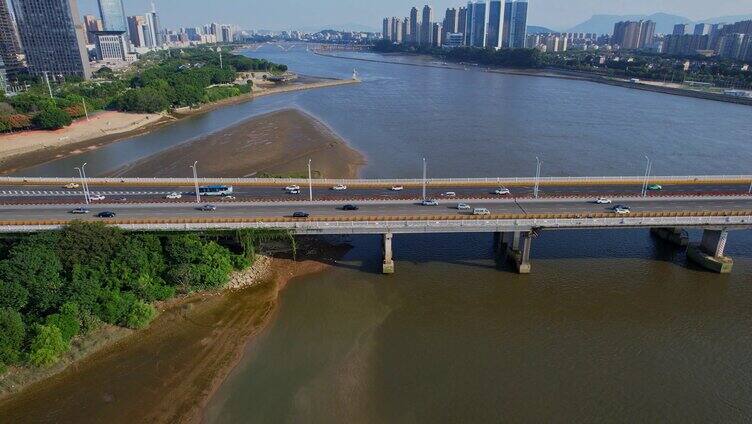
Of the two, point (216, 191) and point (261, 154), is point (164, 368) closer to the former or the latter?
point (216, 191)

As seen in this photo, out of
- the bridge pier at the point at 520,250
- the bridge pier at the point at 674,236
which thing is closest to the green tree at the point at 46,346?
the bridge pier at the point at 520,250

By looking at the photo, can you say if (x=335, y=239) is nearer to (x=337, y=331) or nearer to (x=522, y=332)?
(x=337, y=331)

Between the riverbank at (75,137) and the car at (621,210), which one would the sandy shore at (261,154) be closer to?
the riverbank at (75,137)

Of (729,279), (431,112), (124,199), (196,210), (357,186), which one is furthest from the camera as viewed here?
(431,112)

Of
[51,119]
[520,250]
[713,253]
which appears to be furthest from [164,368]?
[51,119]

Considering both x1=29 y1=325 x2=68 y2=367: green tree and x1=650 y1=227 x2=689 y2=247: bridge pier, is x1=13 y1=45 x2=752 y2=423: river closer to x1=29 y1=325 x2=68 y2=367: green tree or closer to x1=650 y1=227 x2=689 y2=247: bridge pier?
x1=650 y1=227 x2=689 y2=247: bridge pier

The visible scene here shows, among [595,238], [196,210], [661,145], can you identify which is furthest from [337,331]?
[661,145]
